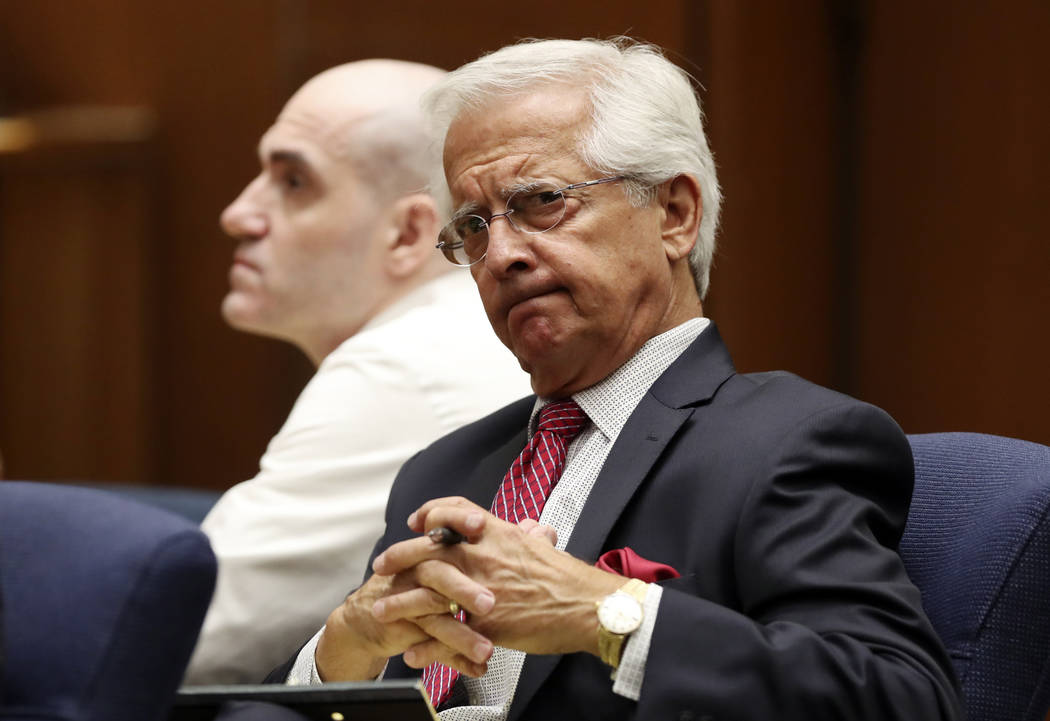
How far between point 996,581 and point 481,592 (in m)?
0.59

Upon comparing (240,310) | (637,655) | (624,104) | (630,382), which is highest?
(624,104)

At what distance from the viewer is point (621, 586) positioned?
140cm

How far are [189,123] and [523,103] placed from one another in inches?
115

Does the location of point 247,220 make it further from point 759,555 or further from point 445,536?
point 759,555

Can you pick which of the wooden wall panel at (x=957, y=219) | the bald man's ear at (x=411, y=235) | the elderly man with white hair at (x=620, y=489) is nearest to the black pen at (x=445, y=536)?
the elderly man with white hair at (x=620, y=489)

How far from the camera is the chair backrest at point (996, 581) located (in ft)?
4.84

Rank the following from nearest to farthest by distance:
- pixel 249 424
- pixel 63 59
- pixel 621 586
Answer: pixel 621 586 → pixel 249 424 → pixel 63 59

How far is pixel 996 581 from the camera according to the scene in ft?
4.89

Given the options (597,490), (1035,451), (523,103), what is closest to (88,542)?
(597,490)

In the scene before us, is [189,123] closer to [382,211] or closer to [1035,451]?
[382,211]

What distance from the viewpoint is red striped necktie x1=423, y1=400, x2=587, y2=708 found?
66.4 inches

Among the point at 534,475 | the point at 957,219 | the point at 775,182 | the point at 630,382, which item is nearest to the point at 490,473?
the point at 534,475

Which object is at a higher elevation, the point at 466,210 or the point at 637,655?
the point at 466,210

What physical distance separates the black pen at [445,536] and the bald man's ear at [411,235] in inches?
50.2
